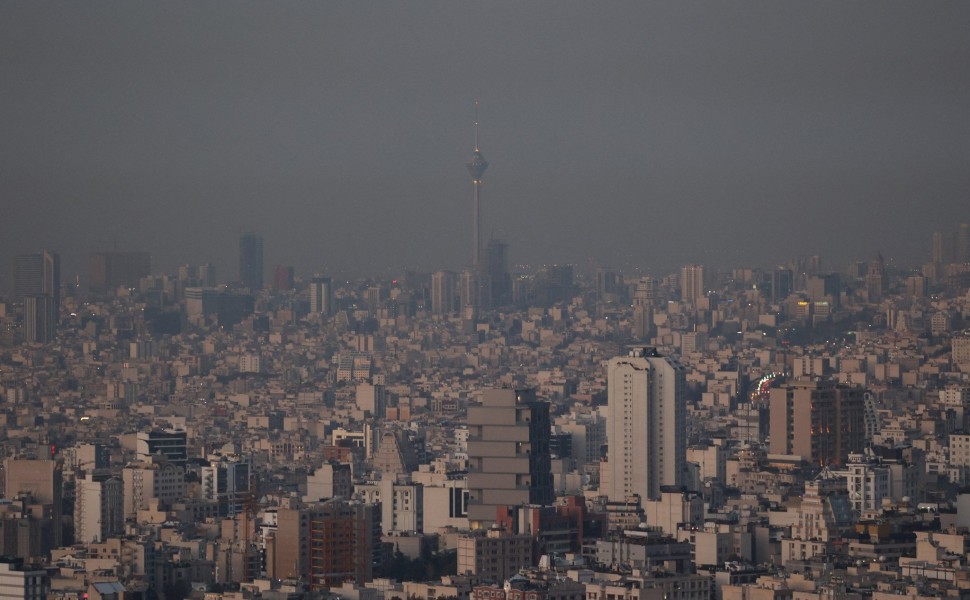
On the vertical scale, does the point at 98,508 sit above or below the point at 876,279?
below

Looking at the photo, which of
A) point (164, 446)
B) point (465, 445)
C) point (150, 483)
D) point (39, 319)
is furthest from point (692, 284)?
point (150, 483)

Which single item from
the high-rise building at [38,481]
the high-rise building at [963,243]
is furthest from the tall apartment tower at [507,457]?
the high-rise building at [963,243]

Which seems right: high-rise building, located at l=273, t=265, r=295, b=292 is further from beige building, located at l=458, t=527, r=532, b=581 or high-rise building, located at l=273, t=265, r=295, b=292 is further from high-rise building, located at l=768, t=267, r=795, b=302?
beige building, located at l=458, t=527, r=532, b=581

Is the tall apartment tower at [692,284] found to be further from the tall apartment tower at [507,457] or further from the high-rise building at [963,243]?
the tall apartment tower at [507,457]

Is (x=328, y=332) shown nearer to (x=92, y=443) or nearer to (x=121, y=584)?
(x=92, y=443)

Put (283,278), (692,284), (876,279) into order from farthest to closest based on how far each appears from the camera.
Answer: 1. (283,278)
2. (692,284)
3. (876,279)

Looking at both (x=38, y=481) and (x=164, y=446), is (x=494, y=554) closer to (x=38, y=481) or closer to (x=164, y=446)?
(x=38, y=481)

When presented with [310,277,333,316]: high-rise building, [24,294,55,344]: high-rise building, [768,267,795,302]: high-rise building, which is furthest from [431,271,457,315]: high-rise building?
[24,294,55,344]: high-rise building
